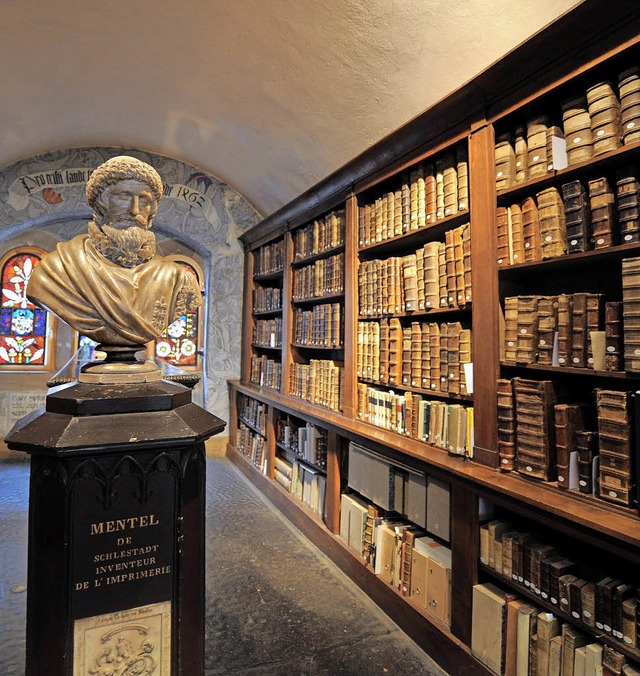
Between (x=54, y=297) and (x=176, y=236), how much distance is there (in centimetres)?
396

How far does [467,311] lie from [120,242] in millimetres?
1548

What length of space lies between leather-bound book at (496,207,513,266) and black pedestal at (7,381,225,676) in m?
1.25

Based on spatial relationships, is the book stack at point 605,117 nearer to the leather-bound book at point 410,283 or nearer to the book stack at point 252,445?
the leather-bound book at point 410,283

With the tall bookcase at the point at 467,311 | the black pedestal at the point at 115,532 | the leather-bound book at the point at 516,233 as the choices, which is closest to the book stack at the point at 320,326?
the tall bookcase at the point at 467,311

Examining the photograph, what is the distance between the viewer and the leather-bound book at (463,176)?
77.4 inches

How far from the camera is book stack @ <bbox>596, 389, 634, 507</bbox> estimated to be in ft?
4.27

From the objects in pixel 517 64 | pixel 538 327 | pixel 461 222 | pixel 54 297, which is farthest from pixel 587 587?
pixel 54 297

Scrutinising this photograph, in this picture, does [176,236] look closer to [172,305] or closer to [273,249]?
[273,249]

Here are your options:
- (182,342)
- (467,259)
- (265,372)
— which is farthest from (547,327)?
(182,342)

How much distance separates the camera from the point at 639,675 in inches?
47.4

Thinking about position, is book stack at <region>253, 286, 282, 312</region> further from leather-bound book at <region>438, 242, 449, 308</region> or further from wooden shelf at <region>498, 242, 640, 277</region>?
wooden shelf at <region>498, 242, 640, 277</region>

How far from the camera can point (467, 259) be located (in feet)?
6.33

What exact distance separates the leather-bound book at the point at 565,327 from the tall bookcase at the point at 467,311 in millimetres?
40

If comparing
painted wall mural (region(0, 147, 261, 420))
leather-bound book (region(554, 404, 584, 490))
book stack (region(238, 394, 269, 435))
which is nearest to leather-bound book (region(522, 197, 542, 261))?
leather-bound book (region(554, 404, 584, 490))
